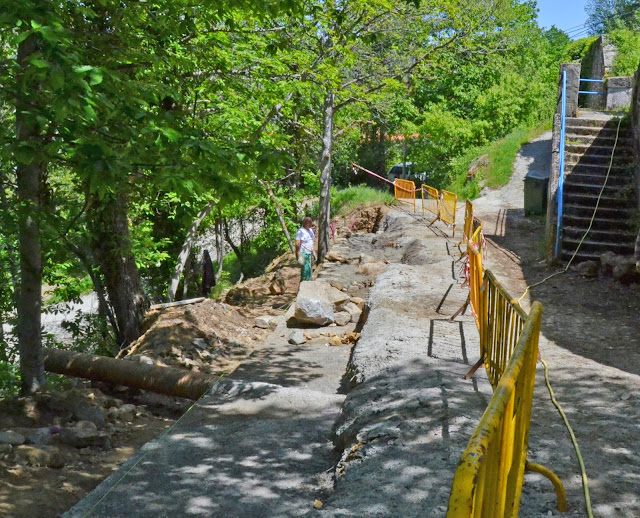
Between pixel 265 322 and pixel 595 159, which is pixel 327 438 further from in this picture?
pixel 595 159

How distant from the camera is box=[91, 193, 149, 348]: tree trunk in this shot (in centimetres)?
1250

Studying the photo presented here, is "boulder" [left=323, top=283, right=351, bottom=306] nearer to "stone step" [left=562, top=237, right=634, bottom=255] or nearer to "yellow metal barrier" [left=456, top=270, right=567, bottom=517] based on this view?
"stone step" [left=562, top=237, right=634, bottom=255]

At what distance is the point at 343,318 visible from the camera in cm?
1153

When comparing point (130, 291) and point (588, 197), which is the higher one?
point (588, 197)

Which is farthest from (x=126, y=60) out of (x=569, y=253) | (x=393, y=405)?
(x=569, y=253)

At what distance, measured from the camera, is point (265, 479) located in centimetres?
561

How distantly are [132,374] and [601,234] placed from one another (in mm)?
9037

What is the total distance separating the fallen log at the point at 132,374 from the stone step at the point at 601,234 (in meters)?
8.01

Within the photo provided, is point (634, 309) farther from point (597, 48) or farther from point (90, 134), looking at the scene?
point (597, 48)

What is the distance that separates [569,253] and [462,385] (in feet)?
26.3

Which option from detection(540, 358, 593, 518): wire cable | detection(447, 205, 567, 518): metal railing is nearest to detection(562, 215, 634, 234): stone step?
detection(447, 205, 567, 518): metal railing

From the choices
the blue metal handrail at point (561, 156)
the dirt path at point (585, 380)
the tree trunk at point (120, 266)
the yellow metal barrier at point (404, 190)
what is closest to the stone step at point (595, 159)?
the blue metal handrail at point (561, 156)

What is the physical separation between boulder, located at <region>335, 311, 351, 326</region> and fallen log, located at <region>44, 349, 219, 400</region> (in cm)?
298

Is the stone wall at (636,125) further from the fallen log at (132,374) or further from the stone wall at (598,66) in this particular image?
the fallen log at (132,374)
